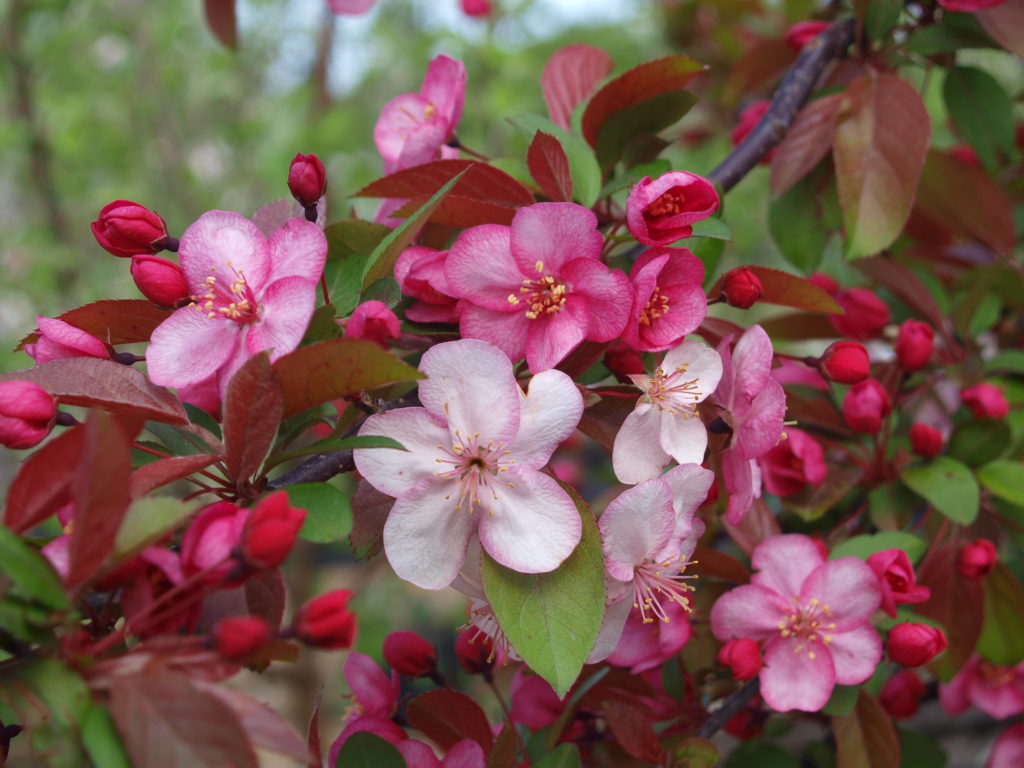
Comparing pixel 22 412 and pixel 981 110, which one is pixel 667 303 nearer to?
pixel 22 412

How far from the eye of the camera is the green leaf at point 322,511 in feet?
1.87

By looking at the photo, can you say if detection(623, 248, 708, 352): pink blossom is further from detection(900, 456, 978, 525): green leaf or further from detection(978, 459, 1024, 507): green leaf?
detection(978, 459, 1024, 507): green leaf

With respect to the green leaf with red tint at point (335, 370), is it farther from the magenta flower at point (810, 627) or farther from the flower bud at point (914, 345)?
the flower bud at point (914, 345)

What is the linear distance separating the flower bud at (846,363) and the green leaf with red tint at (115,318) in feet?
1.93

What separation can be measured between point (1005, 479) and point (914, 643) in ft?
1.09

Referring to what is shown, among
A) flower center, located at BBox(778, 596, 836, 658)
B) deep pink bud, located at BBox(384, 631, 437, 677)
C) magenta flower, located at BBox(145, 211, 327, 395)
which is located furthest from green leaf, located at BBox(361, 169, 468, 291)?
flower center, located at BBox(778, 596, 836, 658)

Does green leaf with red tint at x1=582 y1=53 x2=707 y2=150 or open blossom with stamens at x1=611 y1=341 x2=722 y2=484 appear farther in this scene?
green leaf with red tint at x1=582 y1=53 x2=707 y2=150

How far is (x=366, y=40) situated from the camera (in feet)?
12.3

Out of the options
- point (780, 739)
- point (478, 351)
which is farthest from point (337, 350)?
point (780, 739)

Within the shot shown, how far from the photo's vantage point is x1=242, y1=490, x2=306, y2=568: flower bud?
50 centimetres

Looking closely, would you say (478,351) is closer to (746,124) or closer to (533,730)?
(533,730)

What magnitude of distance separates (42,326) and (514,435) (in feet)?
1.20

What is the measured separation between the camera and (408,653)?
2.89 ft

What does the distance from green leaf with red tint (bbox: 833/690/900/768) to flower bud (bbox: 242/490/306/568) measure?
0.66 metres
